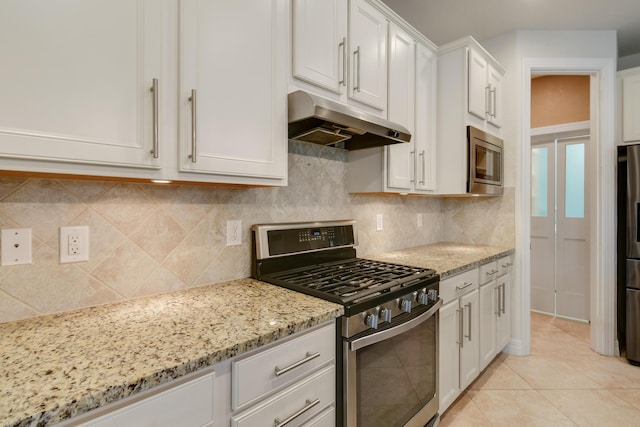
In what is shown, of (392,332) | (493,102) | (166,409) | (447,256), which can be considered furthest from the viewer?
(493,102)

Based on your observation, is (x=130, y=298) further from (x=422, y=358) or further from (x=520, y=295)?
(x=520, y=295)

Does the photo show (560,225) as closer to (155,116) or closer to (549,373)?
(549,373)

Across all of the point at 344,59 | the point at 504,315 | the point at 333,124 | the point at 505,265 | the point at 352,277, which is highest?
the point at 344,59

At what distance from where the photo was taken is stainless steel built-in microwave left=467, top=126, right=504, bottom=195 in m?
2.36

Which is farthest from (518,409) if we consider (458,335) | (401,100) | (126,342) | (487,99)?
(126,342)

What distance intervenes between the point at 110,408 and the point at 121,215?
2.40ft

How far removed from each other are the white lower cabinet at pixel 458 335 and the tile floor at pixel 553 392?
17cm

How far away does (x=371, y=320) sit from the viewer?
1.29 m

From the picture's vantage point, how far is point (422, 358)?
1646 millimetres

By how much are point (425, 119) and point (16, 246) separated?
2.24 metres

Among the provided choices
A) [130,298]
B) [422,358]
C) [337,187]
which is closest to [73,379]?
[130,298]

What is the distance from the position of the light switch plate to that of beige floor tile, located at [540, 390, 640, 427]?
275 cm

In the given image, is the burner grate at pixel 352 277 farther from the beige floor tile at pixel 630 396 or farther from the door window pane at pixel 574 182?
the door window pane at pixel 574 182

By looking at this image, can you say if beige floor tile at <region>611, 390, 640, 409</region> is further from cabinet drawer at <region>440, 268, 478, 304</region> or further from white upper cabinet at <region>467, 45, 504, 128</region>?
white upper cabinet at <region>467, 45, 504, 128</region>
